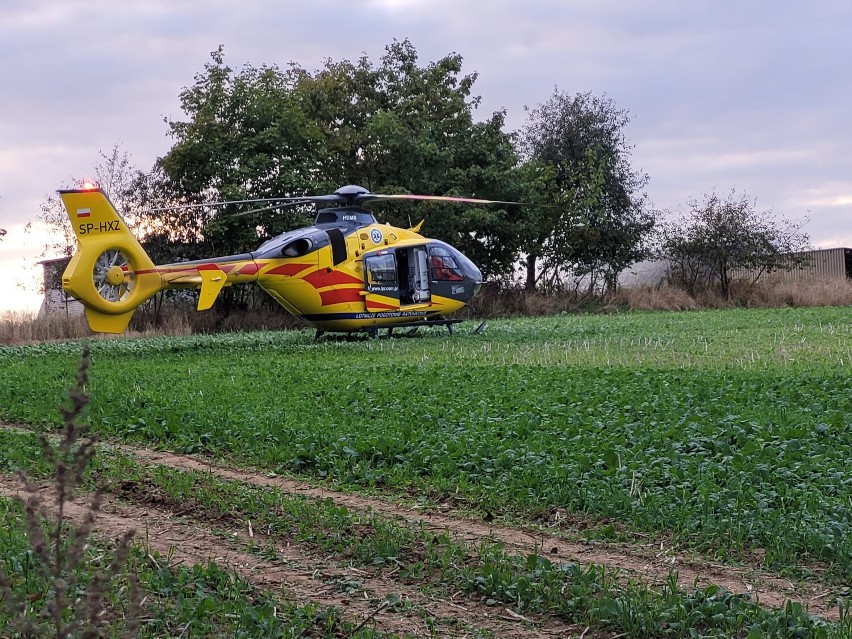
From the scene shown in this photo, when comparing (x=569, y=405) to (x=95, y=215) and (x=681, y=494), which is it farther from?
(x=95, y=215)

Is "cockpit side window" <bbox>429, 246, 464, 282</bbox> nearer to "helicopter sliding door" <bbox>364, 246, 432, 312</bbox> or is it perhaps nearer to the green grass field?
"helicopter sliding door" <bbox>364, 246, 432, 312</bbox>

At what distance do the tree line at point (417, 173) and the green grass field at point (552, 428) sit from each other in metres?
17.2

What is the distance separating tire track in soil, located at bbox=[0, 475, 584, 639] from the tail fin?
1167 cm

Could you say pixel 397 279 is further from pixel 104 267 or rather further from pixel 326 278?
pixel 104 267

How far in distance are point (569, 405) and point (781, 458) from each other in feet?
9.51

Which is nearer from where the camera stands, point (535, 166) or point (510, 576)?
point (510, 576)

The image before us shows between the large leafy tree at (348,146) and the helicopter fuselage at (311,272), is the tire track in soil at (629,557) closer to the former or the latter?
the helicopter fuselage at (311,272)

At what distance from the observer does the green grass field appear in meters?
6.07

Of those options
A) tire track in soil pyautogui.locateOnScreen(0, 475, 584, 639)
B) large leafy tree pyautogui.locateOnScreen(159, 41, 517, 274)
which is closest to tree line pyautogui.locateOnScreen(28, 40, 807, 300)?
large leafy tree pyautogui.locateOnScreen(159, 41, 517, 274)

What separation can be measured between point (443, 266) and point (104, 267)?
26.6 feet

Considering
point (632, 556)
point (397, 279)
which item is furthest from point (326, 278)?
point (632, 556)

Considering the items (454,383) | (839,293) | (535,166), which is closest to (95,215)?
(454,383)

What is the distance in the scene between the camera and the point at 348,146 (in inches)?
1462

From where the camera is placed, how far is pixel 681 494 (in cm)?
642
